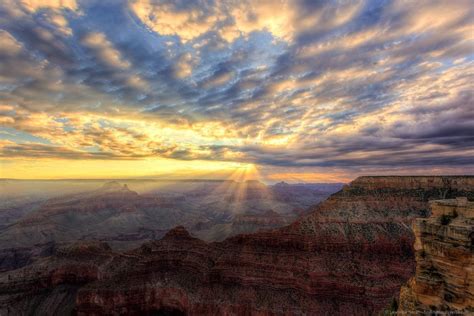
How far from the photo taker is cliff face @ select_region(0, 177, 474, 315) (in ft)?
185

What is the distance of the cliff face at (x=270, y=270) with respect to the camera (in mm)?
56469

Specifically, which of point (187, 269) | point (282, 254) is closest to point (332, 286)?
point (282, 254)

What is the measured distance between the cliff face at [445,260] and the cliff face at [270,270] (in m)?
40.8

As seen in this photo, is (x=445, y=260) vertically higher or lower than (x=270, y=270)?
higher

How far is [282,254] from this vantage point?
64.4 metres

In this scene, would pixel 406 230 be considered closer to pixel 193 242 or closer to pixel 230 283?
pixel 230 283

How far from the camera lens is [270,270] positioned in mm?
61406

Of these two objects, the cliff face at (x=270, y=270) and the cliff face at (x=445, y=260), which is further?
the cliff face at (x=270, y=270)

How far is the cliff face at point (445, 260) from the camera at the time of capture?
54.3 feet

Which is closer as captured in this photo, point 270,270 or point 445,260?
point 445,260

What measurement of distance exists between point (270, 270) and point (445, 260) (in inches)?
1904

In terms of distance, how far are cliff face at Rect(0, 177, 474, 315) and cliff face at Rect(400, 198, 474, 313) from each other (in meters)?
40.8

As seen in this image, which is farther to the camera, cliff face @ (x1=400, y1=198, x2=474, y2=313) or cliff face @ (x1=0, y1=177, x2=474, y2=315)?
cliff face @ (x1=0, y1=177, x2=474, y2=315)

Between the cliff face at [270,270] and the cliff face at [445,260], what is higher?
the cliff face at [445,260]
